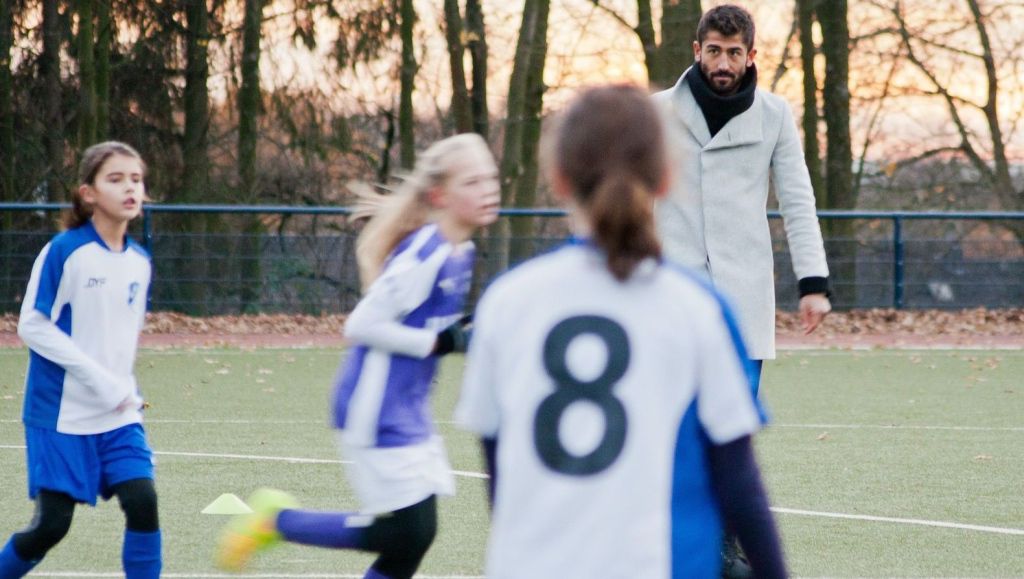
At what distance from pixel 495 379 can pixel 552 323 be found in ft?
0.50

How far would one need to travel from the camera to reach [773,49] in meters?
26.4

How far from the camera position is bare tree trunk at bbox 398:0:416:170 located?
76.5 feet

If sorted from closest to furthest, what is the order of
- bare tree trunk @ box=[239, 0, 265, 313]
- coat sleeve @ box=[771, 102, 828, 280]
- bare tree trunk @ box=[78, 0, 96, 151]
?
coat sleeve @ box=[771, 102, 828, 280]
bare tree trunk @ box=[239, 0, 265, 313]
bare tree trunk @ box=[78, 0, 96, 151]

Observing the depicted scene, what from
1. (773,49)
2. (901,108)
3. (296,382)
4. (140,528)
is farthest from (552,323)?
(901,108)

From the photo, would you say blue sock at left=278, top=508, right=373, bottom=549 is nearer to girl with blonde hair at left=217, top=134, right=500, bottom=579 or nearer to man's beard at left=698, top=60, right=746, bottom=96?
girl with blonde hair at left=217, top=134, right=500, bottom=579

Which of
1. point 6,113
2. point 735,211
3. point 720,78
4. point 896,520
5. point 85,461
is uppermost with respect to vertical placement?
point 6,113

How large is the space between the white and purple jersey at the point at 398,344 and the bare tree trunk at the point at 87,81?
62.7ft

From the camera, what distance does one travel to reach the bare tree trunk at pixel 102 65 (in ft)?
74.5

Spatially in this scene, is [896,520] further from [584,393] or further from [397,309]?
[584,393]

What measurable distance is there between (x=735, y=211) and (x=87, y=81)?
18512mm

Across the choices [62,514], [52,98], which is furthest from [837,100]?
[62,514]

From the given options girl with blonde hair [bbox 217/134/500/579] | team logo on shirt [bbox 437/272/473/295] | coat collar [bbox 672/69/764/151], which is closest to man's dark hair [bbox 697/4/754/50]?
coat collar [bbox 672/69/764/151]

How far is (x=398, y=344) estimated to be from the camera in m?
3.86

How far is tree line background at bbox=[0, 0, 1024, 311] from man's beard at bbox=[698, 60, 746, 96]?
15524 mm
